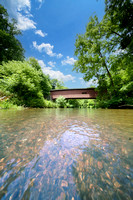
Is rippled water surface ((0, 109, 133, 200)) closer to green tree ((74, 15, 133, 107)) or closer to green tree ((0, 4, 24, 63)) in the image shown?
green tree ((74, 15, 133, 107))

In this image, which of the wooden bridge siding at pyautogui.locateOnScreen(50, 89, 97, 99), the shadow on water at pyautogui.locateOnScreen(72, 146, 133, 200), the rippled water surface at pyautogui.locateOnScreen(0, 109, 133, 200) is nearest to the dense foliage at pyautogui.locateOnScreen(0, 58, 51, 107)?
the wooden bridge siding at pyautogui.locateOnScreen(50, 89, 97, 99)

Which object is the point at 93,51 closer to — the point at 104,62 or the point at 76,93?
the point at 104,62

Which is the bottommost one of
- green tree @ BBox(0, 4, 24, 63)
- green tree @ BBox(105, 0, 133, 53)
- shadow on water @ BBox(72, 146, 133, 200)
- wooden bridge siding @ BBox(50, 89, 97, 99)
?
shadow on water @ BBox(72, 146, 133, 200)

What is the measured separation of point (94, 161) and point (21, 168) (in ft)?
2.05

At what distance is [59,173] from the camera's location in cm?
61

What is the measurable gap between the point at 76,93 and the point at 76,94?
0.23 m

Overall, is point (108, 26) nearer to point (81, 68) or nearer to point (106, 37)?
point (106, 37)

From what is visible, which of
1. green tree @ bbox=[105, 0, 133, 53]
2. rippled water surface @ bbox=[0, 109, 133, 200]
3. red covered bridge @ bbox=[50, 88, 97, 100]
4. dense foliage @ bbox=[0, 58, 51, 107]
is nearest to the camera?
rippled water surface @ bbox=[0, 109, 133, 200]

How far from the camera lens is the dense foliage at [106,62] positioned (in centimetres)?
1045

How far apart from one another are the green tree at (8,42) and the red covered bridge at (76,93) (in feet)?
46.1

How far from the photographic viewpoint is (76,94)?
62.1ft

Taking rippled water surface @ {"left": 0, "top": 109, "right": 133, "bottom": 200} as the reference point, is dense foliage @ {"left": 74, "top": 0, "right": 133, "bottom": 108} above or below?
above

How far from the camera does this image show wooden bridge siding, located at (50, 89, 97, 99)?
17953 mm

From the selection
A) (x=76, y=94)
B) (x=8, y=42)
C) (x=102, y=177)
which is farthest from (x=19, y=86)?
(x=8, y=42)
